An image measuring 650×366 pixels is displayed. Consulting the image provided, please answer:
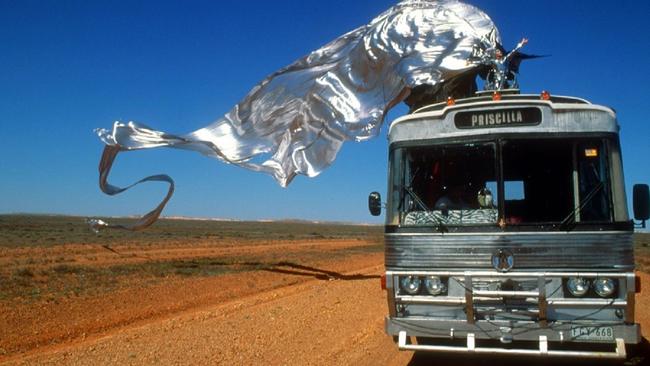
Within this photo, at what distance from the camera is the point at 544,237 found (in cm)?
587

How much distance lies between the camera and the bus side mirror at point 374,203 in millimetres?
7011

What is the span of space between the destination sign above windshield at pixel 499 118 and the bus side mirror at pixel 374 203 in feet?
4.24

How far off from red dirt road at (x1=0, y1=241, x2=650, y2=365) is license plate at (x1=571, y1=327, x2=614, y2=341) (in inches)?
81.0

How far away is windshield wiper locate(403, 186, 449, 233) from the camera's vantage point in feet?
20.4

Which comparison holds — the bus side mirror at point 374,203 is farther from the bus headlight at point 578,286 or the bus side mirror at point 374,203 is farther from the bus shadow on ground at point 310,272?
the bus shadow on ground at point 310,272

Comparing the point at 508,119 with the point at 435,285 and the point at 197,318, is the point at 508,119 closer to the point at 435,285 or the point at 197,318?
the point at 435,285

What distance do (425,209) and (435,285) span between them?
84 centimetres

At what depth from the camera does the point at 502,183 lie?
6.26 metres

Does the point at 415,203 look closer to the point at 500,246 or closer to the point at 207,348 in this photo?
the point at 500,246

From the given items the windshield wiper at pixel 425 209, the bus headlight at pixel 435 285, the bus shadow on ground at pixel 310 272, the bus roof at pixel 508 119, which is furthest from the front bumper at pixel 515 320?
the bus shadow on ground at pixel 310 272

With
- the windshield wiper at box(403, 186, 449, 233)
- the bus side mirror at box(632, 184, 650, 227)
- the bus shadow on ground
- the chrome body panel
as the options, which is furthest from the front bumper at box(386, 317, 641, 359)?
the bus shadow on ground

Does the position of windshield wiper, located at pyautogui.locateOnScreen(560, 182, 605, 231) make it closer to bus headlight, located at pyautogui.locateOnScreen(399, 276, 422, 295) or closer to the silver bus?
the silver bus

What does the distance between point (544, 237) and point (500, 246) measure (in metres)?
0.43

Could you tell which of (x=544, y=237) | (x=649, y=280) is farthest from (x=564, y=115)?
(x=649, y=280)
